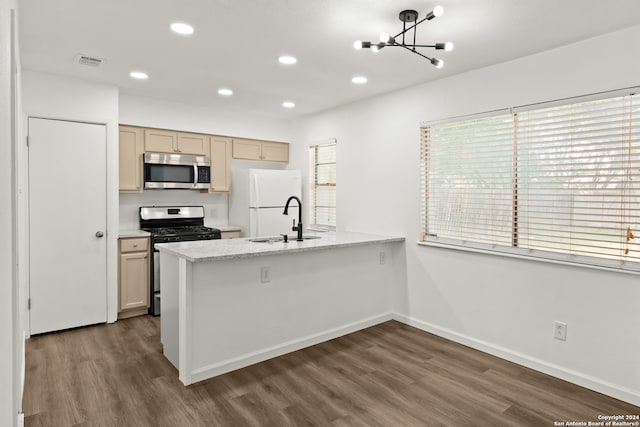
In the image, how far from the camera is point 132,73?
362 centimetres

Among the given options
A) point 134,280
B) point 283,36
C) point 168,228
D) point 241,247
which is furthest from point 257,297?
point 168,228

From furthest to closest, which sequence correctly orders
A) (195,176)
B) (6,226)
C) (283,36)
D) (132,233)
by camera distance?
(195,176), (132,233), (283,36), (6,226)

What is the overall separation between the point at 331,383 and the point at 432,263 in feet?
5.23

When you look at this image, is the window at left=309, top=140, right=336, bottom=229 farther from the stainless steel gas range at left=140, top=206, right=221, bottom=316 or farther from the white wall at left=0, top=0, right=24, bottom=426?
the white wall at left=0, top=0, right=24, bottom=426

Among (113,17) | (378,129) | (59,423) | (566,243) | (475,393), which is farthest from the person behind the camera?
(378,129)

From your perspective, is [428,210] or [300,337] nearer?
[300,337]

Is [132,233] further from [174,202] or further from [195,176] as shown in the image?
[195,176]

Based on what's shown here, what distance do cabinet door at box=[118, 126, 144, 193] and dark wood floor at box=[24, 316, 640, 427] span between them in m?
1.74

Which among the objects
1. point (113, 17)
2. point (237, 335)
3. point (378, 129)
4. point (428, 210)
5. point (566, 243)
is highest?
point (113, 17)

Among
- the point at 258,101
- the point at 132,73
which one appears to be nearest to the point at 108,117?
the point at 132,73

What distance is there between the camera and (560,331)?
9.66 ft

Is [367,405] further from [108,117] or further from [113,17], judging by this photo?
[108,117]

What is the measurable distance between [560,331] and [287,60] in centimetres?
297

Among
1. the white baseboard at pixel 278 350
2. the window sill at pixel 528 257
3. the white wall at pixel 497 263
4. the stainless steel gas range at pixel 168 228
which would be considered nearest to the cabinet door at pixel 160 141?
the stainless steel gas range at pixel 168 228
